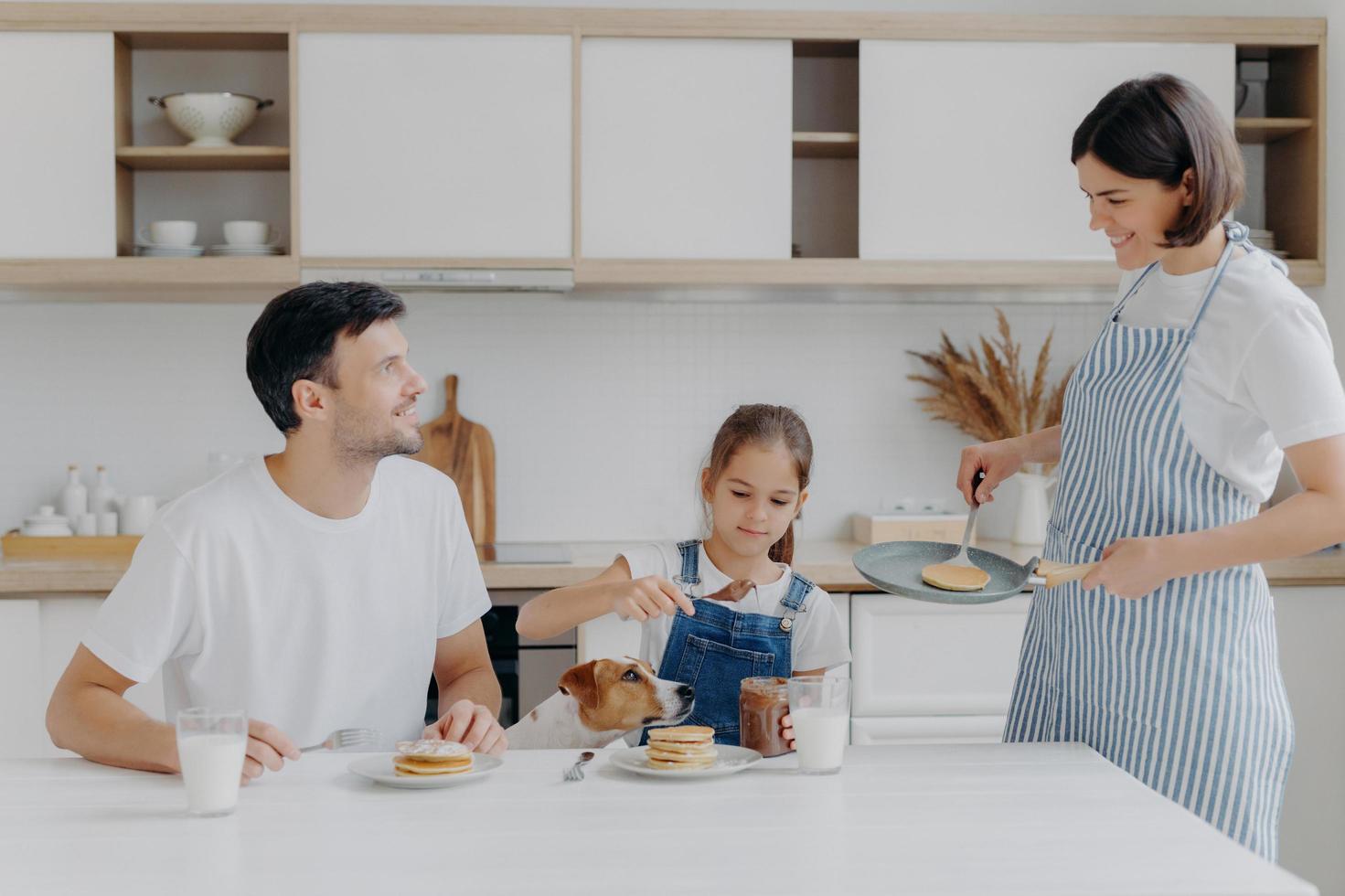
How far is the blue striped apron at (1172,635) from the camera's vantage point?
5.01 ft

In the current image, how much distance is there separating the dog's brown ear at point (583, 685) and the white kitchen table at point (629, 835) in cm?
19

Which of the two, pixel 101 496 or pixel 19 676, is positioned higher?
pixel 101 496

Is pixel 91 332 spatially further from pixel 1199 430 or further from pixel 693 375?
pixel 1199 430

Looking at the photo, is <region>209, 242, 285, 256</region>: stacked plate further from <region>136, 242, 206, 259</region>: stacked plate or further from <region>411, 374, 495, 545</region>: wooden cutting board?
<region>411, 374, 495, 545</region>: wooden cutting board

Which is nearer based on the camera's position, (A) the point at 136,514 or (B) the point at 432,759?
(B) the point at 432,759

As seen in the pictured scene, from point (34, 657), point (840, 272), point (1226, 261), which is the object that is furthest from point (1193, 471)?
point (34, 657)

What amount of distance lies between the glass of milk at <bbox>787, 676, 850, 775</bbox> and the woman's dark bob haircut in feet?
2.31

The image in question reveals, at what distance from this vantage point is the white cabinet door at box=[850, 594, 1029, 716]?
287 cm

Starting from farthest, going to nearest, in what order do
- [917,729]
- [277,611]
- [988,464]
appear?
[917,729]
[988,464]
[277,611]

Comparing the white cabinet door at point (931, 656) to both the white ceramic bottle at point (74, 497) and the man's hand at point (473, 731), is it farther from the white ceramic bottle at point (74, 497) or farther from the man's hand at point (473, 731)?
the white ceramic bottle at point (74, 497)

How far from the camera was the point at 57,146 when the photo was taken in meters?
2.99

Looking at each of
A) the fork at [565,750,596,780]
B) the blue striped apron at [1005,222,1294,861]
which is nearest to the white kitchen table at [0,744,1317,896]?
the fork at [565,750,596,780]

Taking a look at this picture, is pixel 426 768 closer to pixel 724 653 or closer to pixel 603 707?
pixel 603 707

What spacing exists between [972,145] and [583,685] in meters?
1.96
